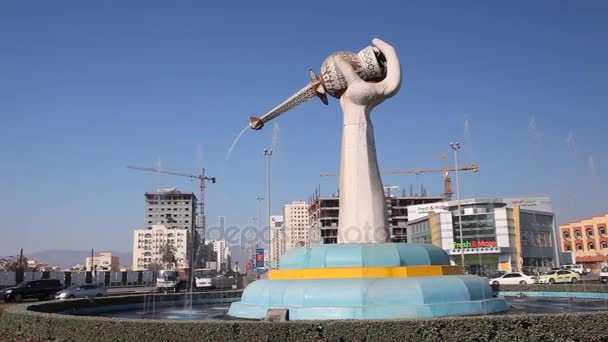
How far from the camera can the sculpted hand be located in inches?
810

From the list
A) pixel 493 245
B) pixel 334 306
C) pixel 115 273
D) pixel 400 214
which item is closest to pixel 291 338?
pixel 334 306

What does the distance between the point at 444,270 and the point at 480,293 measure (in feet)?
4.54

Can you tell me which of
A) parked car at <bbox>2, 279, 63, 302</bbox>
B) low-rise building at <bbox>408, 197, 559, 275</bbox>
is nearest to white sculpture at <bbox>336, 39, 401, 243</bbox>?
parked car at <bbox>2, 279, 63, 302</bbox>

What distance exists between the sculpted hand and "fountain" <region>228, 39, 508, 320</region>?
0.13 feet

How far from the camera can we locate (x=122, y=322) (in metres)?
12.9

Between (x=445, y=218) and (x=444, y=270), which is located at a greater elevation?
(x=445, y=218)

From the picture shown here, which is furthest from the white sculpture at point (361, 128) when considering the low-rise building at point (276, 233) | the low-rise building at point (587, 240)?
the low-rise building at point (587, 240)

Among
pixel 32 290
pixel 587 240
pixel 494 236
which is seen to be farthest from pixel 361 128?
pixel 587 240

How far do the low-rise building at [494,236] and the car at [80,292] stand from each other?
57.5 m

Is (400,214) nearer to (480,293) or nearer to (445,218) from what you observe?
(445,218)

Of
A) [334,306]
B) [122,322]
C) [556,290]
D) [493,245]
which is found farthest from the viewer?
[493,245]

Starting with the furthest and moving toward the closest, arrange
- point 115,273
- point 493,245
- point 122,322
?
point 493,245
point 115,273
point 122,322

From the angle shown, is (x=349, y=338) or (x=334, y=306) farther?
(x=334, y=306)

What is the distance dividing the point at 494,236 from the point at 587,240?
27.2 meters
